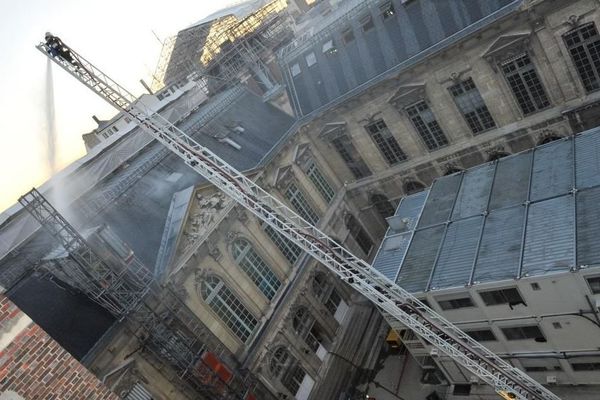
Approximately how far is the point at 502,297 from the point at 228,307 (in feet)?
52.3

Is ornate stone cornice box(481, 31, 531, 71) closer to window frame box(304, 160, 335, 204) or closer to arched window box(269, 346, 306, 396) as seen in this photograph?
window frame box(304, 160, 335, 204)

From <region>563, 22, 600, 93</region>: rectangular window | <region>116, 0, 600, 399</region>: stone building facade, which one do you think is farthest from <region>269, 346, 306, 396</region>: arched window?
<region>563, 22, 600, 93</region>: rectangular window

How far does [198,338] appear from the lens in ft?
82.0

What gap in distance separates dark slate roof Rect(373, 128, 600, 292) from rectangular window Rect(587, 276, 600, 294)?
732 mm

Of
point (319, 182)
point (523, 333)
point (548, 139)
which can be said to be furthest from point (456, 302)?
point (319, 182)

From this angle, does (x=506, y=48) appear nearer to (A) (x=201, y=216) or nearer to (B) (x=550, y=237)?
(B) (x=550, y=237)

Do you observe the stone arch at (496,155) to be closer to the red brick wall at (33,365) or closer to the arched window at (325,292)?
the arched window at (325,292)

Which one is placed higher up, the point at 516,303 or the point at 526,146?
the point at 526,146

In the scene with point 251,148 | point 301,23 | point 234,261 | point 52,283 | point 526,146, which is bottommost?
point 52,283

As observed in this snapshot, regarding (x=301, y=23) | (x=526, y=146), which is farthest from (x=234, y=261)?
(x=301, y=23)

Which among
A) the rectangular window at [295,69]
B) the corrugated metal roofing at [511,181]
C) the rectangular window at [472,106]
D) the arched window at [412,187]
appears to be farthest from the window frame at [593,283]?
the rectangular window at [295,69]

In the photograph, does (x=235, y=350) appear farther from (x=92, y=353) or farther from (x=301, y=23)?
(x=301, y=23)

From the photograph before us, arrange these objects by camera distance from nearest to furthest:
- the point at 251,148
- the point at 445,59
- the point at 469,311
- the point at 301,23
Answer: the point at 469,311 < the point at 445,59 < the point at 251,148 < the point at 301,23

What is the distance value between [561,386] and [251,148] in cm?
2640
